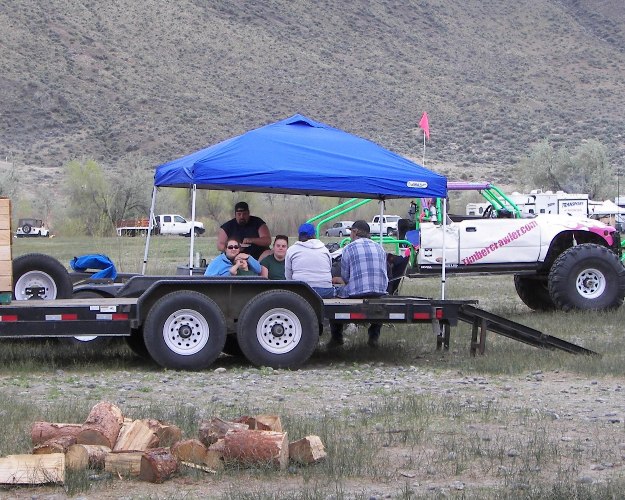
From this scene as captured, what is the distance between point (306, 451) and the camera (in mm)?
7316

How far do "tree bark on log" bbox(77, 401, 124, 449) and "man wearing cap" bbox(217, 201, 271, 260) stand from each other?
22.5 ft

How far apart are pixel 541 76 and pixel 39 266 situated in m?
69.2

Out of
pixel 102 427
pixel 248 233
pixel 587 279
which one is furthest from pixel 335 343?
pixel 102 427

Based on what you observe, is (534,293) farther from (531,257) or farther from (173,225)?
(173,225)

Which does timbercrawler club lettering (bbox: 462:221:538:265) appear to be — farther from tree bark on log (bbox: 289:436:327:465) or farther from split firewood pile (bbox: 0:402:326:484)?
tree bark on log (bbox: 289:436:327:465)

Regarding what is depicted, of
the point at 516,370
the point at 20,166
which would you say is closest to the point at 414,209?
the point at 516,370

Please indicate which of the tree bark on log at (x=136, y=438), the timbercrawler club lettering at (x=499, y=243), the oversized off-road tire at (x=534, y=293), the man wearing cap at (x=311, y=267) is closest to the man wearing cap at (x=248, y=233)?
the man wearing cap at (x=311, y=267)

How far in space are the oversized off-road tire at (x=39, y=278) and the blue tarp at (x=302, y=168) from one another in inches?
65.4

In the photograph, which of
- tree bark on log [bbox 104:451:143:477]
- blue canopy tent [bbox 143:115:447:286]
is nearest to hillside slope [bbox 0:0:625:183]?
blue canopy tent [bbox 143:115:447:286]

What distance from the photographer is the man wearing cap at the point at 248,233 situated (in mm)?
14562

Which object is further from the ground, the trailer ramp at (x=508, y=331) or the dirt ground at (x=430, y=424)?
the trailer ramp at (x=508, y=331)

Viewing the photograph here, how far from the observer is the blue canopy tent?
516 inches

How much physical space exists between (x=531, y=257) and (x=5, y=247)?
8.86 m

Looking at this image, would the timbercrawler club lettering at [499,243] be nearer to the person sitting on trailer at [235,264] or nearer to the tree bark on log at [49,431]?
the person sitting on trailer at [235,264]
